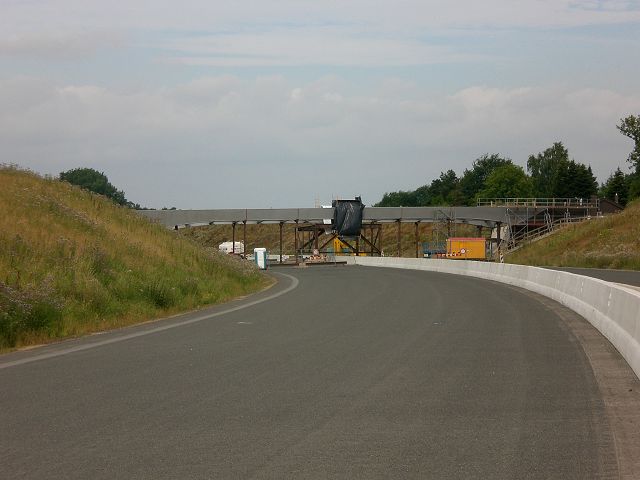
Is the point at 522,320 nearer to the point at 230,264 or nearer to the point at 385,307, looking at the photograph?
the point at 385,307

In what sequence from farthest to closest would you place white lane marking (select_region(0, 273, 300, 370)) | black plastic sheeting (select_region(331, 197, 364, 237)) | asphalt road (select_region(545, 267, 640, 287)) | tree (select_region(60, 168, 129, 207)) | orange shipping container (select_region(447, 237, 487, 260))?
tree (select_region(60, 168, 129, 207))
black plastic sheeting (select_region(331, 197, 364, 237))
orange shipping container (select_region(447, 237, 487, 260))
asphalt road (select_region(545, 267, 640, 287))
white lane marking (select_region(0, 273, 300, 370))

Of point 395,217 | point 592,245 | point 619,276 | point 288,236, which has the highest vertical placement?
point 395,217

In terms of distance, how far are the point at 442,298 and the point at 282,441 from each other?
2051 cm

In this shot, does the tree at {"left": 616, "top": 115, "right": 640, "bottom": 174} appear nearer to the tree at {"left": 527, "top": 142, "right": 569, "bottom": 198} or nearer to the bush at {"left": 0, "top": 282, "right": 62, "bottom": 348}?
the tree at {"left": 527, "top": 142, "right": 569, "bottom": 198}

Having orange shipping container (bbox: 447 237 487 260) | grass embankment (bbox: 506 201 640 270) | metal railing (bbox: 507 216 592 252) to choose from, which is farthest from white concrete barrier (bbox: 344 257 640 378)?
metal railing (bbox: 507 216 592 252)

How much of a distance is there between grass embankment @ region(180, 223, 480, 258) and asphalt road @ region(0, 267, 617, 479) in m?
116

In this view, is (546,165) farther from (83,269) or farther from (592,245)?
(83,269)

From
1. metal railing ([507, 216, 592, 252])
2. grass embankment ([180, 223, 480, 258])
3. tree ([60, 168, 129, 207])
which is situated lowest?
grass embankment ([180, 223, 480, 258])

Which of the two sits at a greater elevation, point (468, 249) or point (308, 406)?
point (308, 406)

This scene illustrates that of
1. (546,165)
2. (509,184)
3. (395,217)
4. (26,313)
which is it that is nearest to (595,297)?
(26,313)

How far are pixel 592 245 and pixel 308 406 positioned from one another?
67621mm

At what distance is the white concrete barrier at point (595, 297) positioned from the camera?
1328cm

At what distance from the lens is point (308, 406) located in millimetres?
9523

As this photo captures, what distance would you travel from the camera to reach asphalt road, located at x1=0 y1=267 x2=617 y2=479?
23.5ft
